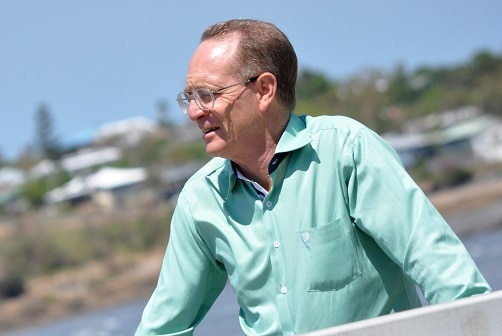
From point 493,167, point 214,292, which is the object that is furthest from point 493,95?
point 214,292

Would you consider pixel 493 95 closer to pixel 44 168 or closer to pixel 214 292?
pixel 44 168

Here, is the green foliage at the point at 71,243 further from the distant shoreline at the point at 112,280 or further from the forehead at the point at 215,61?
the forehead at the point at 215,61

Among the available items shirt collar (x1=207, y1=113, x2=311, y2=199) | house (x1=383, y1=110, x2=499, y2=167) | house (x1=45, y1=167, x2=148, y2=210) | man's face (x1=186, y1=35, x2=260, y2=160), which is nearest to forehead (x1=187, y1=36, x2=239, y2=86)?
man's face (x1=186, y1=35, x2=260, y2=160)

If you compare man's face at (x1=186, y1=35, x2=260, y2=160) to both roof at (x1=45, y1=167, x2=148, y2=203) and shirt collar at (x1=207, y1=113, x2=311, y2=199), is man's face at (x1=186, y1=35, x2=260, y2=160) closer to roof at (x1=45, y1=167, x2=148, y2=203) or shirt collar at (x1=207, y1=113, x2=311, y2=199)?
shirt collar at (x1=207, y1=113, x2=311, y2=199)

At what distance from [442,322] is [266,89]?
832 millimetres

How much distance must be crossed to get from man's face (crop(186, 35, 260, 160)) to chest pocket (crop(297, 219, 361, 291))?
284mm

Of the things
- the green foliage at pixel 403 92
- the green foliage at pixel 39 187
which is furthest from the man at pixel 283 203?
the green foliage at pixel 39 187

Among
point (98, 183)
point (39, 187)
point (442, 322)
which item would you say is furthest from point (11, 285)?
point (442, 322)

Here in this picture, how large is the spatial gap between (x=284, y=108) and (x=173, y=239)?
1.38 ft

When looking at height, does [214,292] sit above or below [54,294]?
above

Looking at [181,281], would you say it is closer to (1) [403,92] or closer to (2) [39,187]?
(1) [403,92]

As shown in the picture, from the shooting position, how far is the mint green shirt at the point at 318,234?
2.95 m

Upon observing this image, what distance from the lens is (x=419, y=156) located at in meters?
64.1

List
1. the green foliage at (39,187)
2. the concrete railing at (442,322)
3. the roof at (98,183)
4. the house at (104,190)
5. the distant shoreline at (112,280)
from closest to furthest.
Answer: the concrete railing at (442,322)
the distant shoreline at (112,280)
the house at (104,190)
the green foliage at (39,187)
the roof at (98,183)
